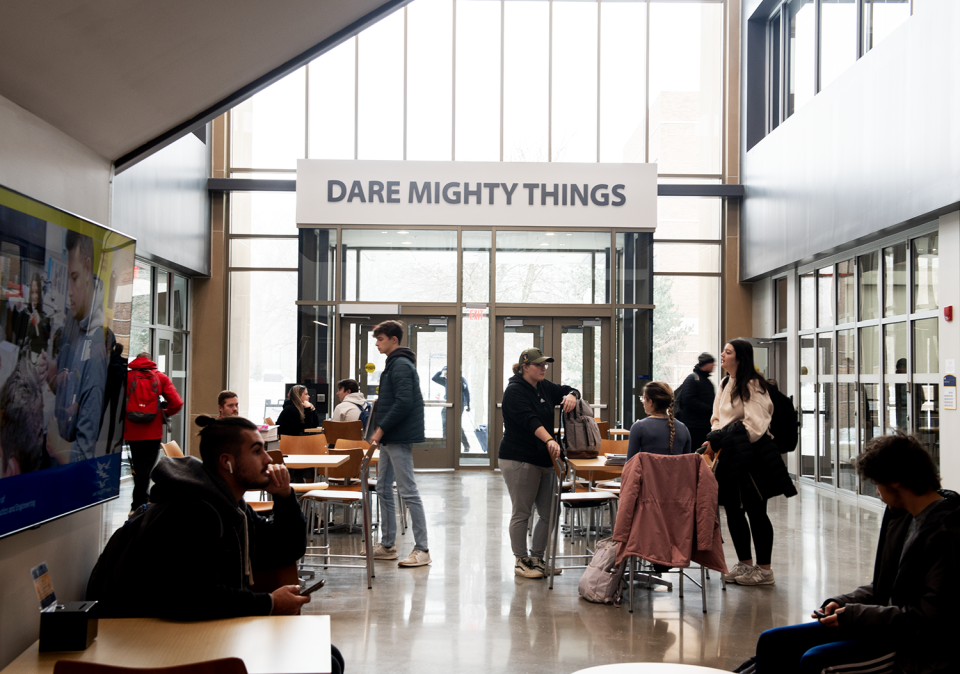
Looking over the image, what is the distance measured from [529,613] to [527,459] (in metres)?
1.16

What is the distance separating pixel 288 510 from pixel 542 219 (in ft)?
32.1

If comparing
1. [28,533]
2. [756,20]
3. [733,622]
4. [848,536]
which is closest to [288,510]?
[28,533]

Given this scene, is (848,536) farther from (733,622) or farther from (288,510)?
(288,510)

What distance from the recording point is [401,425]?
19.5ft

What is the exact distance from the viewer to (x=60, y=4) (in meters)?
2.16

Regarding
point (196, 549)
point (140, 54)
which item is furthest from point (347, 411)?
point (196, 549)

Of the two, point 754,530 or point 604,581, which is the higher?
point 754,530

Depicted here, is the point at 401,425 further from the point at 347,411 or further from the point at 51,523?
the point at 51,523

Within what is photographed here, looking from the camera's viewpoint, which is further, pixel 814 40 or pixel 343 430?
pixel 814 40

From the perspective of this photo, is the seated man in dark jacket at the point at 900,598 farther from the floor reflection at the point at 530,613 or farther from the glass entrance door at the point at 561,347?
the glass entrance door at the point at 561,347

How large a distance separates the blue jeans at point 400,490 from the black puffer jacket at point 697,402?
334 cm

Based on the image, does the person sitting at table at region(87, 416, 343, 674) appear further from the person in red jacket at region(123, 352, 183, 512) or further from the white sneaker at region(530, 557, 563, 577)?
the person in red jacket at region(123, 352, 183, 512)

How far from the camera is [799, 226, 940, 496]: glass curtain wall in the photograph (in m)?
8.41

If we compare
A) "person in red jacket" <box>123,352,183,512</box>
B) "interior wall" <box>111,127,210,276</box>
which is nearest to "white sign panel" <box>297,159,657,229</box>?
"interior wall" <box>111,127,210,276</box>
